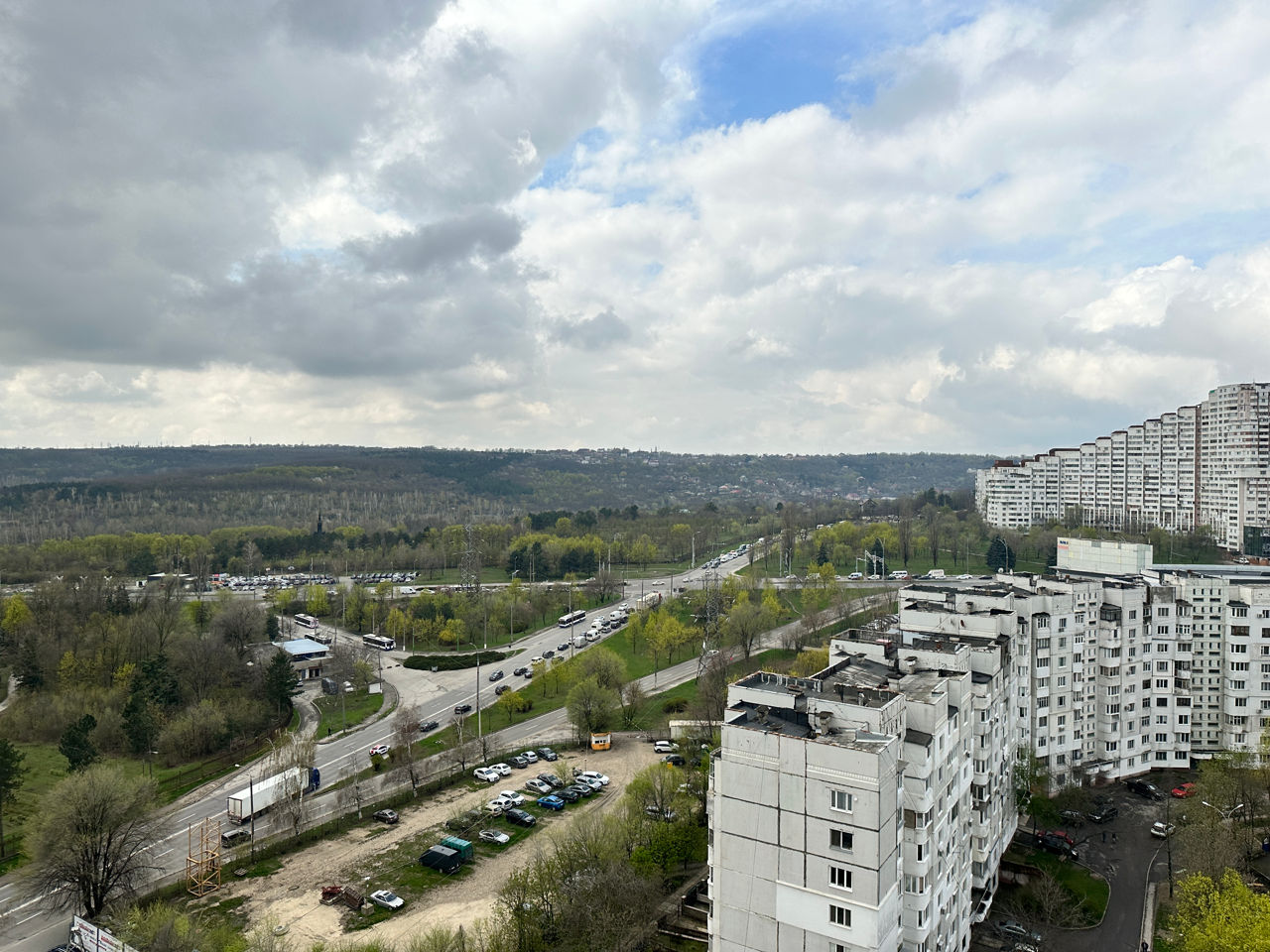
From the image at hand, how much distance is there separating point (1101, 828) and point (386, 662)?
183ft

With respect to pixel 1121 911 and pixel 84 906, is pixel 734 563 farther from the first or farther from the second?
pixel 84 906

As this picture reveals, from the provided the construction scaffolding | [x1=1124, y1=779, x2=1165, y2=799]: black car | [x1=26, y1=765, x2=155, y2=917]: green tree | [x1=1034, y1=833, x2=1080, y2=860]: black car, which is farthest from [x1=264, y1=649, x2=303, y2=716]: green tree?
[x1=1124, y1=779, x2=1165, y2=799]: black car

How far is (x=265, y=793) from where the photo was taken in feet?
123

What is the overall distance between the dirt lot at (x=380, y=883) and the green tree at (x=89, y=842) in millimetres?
4023

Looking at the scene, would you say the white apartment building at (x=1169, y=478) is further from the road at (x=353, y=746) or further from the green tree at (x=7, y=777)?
the green tree at (x=7, y=777)

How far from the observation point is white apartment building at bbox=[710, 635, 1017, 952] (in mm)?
18234

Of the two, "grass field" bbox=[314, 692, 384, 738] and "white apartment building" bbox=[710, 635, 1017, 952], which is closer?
"white apartment building" bbox=[710, 635, 1017, 952]

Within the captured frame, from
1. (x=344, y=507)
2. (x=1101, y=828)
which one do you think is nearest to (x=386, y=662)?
(x=1101, y=828)

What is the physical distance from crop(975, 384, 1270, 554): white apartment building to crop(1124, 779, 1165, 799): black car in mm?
61897

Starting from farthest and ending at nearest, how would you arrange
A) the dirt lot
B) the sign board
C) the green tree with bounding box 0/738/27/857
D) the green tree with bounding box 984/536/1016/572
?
the green tree with bounding box 984/536/1016/572, the green tree with bounding box 0/738/27/857, the dirt lot, the sign board

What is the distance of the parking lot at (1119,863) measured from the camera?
26531 mm

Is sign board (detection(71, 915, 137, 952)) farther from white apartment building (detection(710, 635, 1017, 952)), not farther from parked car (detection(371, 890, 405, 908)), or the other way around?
white apartment building (detection(710, 635, 1017, 952))

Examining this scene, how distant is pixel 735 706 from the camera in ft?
79.6

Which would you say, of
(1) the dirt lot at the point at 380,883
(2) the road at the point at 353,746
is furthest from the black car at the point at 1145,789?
(2) the road at the point at 353,746
